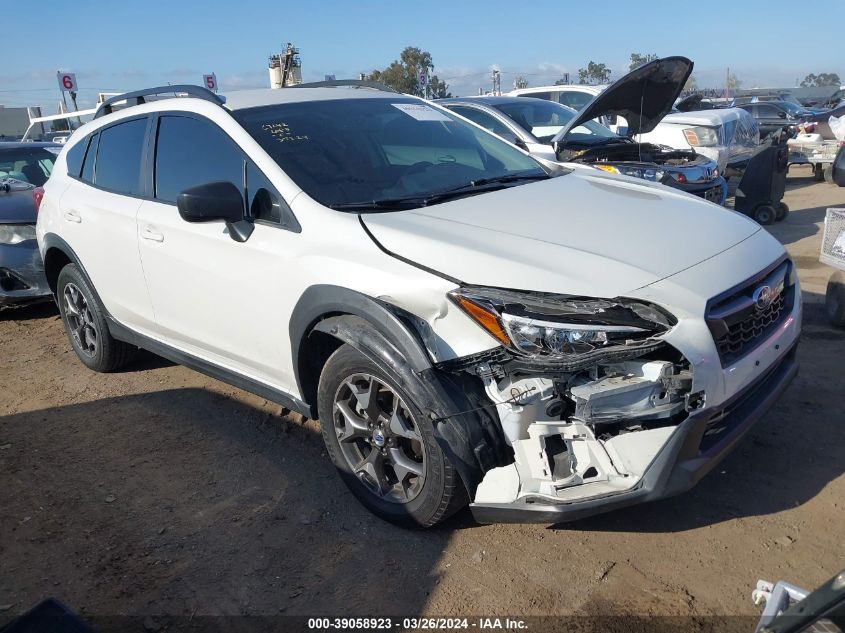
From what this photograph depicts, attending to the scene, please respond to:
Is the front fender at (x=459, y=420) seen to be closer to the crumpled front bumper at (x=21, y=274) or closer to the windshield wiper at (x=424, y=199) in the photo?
the windshield wiper at (x=424, y=199)

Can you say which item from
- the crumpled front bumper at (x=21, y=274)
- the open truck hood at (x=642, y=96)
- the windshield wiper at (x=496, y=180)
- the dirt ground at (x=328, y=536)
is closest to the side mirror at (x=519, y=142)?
the open truck hood at (x=642, y=96)

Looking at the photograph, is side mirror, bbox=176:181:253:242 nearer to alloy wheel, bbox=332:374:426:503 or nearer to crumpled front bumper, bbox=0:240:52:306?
alloy wheel, bbox=332:374:426:503

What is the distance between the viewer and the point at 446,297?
2.74 metres

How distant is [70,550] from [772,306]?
3.30m

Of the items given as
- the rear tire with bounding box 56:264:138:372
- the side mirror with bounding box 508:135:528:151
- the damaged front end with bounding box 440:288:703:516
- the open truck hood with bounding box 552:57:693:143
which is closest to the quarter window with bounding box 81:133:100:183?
the rear tire with bounding box 56:264:138:372

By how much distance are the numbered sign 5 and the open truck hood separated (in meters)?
19.9

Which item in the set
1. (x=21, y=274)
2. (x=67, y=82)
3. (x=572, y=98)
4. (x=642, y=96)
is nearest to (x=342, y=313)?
(x=21, y=274)

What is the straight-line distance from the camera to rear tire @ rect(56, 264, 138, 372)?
5.10 metres

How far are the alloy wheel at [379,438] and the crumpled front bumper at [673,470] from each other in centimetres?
42

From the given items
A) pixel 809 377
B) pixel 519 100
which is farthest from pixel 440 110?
pixel 519 100

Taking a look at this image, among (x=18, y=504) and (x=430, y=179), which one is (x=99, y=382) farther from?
(x=430, y=179)

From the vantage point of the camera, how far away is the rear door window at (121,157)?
445 cm

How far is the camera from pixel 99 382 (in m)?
5.35

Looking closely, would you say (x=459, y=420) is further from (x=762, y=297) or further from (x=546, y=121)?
(x=546, y=121)
